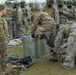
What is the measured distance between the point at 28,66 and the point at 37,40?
1.07 meters

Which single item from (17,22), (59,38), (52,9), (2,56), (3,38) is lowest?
(17,22)

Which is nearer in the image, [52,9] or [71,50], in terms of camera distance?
[71,50]

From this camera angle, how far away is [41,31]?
10.1 metres

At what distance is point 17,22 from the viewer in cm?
1639

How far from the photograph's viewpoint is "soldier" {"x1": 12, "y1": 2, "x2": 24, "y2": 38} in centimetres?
1602

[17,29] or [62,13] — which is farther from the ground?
[62,13]

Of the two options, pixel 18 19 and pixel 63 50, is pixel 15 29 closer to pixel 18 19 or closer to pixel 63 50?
pixel 18 19

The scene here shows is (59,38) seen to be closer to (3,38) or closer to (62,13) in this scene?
(3,38)

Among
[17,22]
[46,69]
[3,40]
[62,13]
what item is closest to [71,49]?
[46,69]

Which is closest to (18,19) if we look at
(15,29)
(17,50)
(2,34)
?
(15,29)

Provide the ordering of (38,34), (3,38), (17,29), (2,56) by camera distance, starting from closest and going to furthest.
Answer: (3,38), (2,56), (38,34), (17,29)

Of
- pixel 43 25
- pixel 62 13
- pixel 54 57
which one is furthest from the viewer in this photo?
pixel 62 13

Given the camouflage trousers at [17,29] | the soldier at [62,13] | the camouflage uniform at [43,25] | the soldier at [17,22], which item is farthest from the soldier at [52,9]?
the camouflage uniform at [43,25]

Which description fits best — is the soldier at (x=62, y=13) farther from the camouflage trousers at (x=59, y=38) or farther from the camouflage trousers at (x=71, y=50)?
the camouflage trousers at (x=71, y=50)
